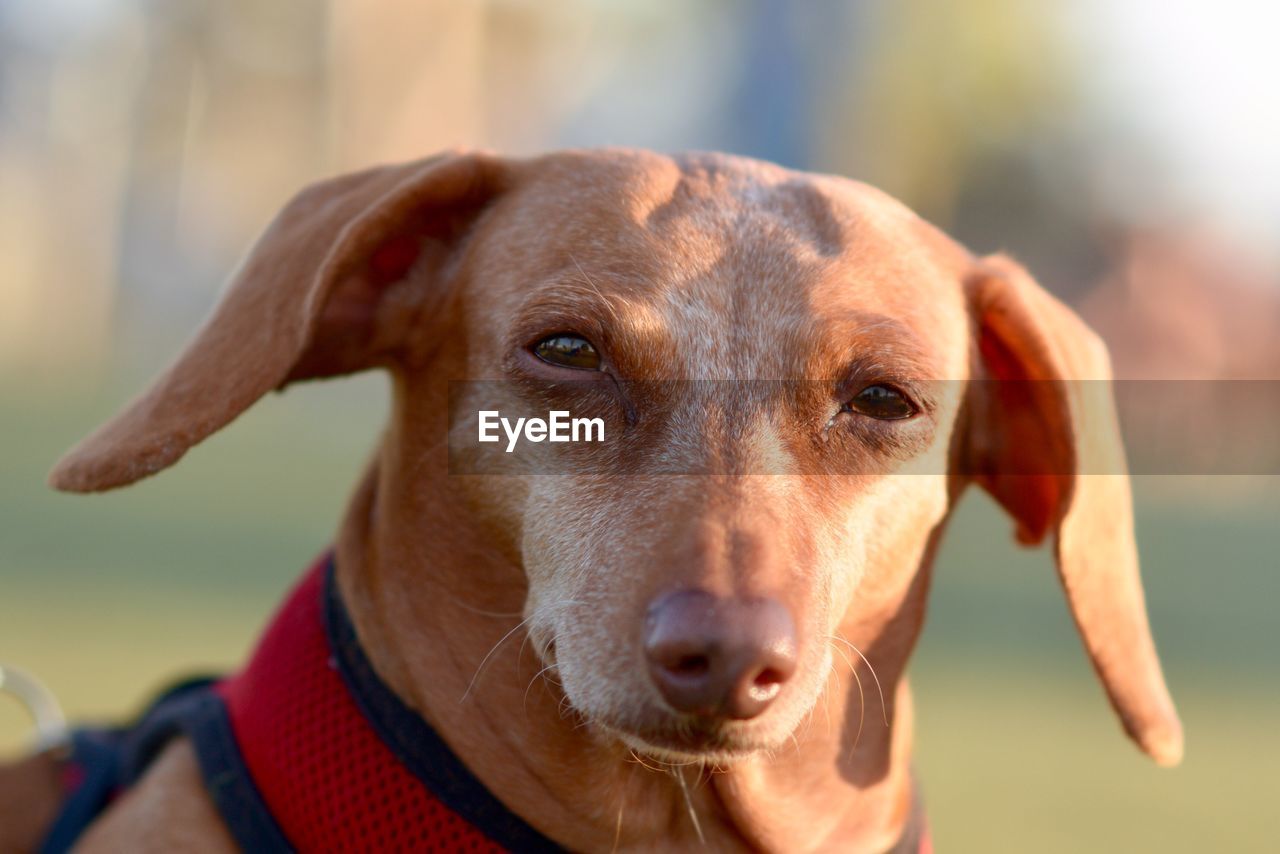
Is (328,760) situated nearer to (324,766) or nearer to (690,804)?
(324,766)

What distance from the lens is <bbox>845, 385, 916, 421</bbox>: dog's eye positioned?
242 cm

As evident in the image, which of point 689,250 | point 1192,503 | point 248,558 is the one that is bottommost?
point 1192,503

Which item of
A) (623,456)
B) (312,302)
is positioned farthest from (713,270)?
(312,302)

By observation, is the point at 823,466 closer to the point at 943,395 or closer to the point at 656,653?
the point at 943,395

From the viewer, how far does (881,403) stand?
7.97ft

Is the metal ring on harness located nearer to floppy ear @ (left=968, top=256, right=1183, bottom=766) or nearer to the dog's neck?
the dog's neck

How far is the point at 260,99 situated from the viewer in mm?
29797

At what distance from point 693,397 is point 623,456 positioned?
6.1 inches

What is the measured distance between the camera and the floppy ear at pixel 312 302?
7.67 feet

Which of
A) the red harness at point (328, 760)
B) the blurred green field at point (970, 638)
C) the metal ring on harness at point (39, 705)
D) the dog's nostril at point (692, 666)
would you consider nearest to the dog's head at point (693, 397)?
the dog's nostril at point (692, 666)

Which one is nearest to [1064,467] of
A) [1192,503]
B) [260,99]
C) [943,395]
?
[943,395]

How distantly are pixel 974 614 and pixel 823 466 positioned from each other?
7.14 m

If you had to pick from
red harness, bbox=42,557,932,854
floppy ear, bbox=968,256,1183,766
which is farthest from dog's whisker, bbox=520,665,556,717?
floppy ear, bbox=968,256,1183,766

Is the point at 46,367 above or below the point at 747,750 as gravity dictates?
below
